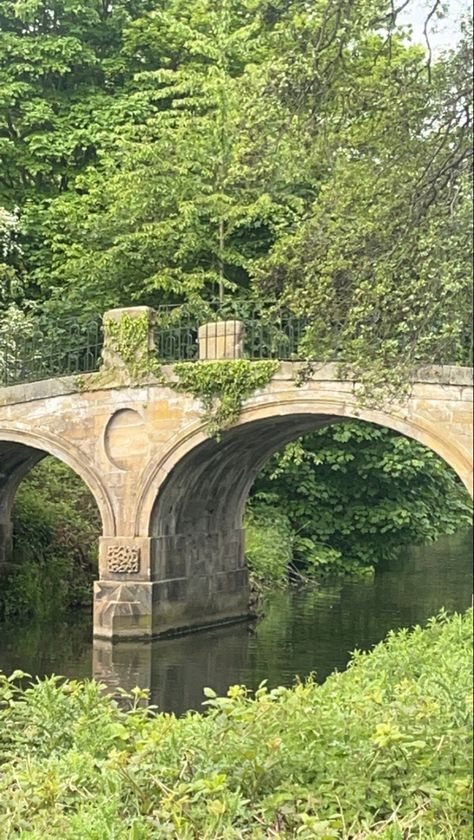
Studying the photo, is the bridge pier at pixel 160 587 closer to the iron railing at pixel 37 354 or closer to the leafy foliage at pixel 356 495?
the iron railing at pixel 37 354

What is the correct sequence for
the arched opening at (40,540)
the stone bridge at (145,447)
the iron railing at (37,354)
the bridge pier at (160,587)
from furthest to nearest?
1. the arched opening at (40,540)
2. the iron railing at (37,354)
3. the bridge pier at (160,587)
4. the stone bridge at (145,447)

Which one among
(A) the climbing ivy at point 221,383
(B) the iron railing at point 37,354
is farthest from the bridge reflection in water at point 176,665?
(B) the iron railing at point 37,354

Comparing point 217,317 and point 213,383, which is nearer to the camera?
point 213,383

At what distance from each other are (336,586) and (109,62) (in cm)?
1278

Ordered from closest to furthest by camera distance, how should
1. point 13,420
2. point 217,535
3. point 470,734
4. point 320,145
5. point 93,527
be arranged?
point 470,734 → point 320,145 → point 13,420 → point 217,535 → point 93,527

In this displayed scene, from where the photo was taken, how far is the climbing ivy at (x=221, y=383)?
15320 mm

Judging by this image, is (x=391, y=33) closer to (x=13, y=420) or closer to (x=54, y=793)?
(x=54, y=793)

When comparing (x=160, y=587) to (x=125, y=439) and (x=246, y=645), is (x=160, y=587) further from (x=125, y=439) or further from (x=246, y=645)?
(x=125, y=439)

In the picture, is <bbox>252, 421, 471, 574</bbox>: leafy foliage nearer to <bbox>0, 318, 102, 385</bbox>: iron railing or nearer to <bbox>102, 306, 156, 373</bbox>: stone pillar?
<bbox>0, 318, 102, 385</bbox>: iron railing

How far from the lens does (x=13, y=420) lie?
55.6ft

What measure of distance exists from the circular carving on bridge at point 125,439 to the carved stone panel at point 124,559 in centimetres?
120

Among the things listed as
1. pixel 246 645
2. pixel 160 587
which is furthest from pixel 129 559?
pixel 246 645

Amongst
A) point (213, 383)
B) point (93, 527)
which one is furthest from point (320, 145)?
point (93, 527)

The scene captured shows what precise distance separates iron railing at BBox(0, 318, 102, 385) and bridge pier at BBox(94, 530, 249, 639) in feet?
9.94
